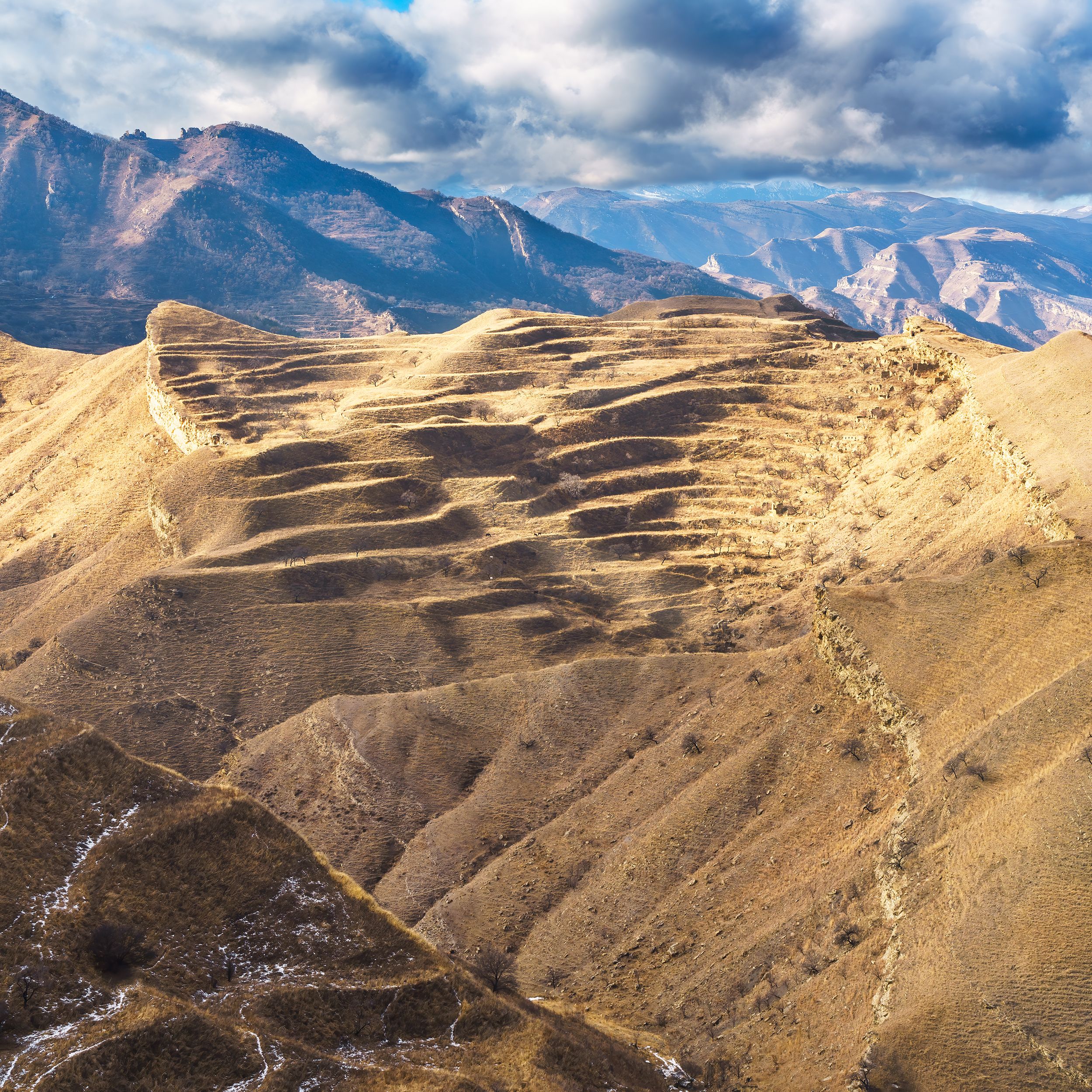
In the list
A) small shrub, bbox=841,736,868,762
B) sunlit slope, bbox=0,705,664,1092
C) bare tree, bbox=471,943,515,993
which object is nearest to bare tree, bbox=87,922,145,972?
sunlit slope, bbox=0,705,664,1092

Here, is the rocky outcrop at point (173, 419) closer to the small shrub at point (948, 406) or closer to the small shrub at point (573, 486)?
the small shrub at point (573, 486)

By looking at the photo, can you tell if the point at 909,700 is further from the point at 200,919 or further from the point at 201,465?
the point at 201,465

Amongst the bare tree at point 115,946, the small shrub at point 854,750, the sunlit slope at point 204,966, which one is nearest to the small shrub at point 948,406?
the small shrub at point 854,750

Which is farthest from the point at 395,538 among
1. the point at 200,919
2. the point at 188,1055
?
the point at 188,1055

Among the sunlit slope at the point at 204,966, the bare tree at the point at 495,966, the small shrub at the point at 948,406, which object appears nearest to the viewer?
the sunlit slope at the point at 204,966

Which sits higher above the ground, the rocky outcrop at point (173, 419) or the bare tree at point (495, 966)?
the rocky outcrop at point (173, 419)

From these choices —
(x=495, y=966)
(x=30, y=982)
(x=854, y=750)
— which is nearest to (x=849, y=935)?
(x=854, y=750)

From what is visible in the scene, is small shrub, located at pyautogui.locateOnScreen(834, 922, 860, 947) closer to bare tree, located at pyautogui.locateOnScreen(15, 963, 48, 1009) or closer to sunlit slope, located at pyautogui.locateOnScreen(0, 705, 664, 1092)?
sunlit slope, located at pyautogui.locateOnScreen(0, 705, 664, 1092)

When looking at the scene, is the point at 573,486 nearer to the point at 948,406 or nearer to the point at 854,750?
the point at 948,406
